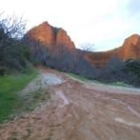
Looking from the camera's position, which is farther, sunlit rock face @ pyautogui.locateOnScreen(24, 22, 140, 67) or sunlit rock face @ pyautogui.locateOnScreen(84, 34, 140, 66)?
sunlit rock face @ pyautogui.locateOnScreen(84, 34, 140, 66)

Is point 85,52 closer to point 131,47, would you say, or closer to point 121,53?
point 121,53

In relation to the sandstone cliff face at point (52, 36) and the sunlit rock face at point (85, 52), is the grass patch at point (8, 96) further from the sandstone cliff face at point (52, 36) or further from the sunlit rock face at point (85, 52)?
the sandstone cliff face at point (52, 36)

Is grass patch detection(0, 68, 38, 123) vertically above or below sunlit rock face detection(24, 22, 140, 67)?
below

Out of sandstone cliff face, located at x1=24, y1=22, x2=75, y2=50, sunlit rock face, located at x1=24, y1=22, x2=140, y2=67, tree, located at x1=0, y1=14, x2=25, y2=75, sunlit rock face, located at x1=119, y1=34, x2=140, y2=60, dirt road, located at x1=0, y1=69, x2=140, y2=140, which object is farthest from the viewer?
sunlit rock face, located at x1=119, y1=34, x2=140, y2=60

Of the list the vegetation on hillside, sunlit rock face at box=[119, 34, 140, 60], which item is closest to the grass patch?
the vegetation on hillside

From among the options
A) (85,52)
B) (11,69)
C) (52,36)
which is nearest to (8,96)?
(11,69)

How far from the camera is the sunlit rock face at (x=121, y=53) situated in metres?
93.6

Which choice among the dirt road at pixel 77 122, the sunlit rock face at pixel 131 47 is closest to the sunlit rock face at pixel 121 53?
the sunlit rock face at pixel 131 47

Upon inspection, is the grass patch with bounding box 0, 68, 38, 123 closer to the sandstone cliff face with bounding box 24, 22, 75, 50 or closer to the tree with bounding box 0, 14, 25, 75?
the tree with bounding box 0, 14, 25, 75

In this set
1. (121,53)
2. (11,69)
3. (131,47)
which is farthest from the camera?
(121,53)

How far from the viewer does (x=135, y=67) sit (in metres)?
65.6

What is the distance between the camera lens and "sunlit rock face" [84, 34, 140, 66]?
3684 inches

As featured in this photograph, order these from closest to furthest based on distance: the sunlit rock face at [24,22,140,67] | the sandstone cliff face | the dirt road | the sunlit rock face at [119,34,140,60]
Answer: the dirt road < the sandstone cliff face < the sunlit rock face at [24,22,140,67] < the sunlit rock face at [119,34,140,60]

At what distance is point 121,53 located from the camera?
94812 mm
